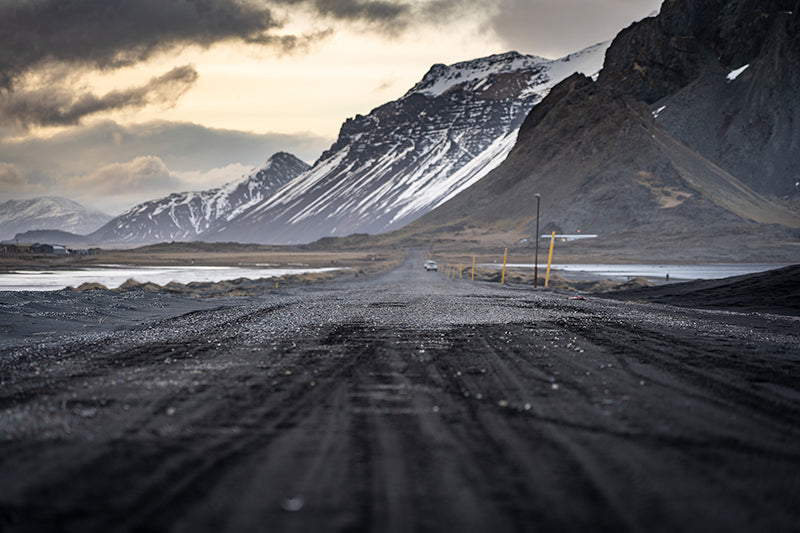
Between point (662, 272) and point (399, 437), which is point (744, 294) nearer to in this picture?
point (399, 437)

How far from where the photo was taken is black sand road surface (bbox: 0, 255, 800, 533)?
10.4 feet

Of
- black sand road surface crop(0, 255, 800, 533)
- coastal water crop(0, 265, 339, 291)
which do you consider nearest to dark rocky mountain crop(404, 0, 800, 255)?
coastal water crop(0, 265, 339, 291)

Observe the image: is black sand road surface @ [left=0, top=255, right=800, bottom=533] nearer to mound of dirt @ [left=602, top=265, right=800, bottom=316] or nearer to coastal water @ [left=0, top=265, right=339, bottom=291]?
mound of dirt @ [left=602, top=265, right=800, bottom=316]

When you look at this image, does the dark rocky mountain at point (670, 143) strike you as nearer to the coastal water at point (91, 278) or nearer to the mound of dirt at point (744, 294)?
the coastal water at point (91, 278)

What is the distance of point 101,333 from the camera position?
1138 cm

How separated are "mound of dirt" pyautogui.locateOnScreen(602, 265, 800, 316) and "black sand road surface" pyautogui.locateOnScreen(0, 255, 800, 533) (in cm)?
1090

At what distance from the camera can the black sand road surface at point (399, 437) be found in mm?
3160

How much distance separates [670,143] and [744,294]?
144 metres

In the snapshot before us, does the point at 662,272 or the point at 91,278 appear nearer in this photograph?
the point at 91,278

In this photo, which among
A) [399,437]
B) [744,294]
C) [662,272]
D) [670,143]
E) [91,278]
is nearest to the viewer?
[399,437]

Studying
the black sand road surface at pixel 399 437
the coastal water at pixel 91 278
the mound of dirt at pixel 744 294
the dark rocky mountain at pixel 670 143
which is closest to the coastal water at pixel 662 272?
the mound of dirt at pixel 744 294

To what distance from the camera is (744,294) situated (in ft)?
66.3

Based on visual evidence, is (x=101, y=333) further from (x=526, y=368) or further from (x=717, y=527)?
(x=717, y=527)

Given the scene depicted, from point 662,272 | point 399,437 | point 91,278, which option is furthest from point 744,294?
point 91,278
